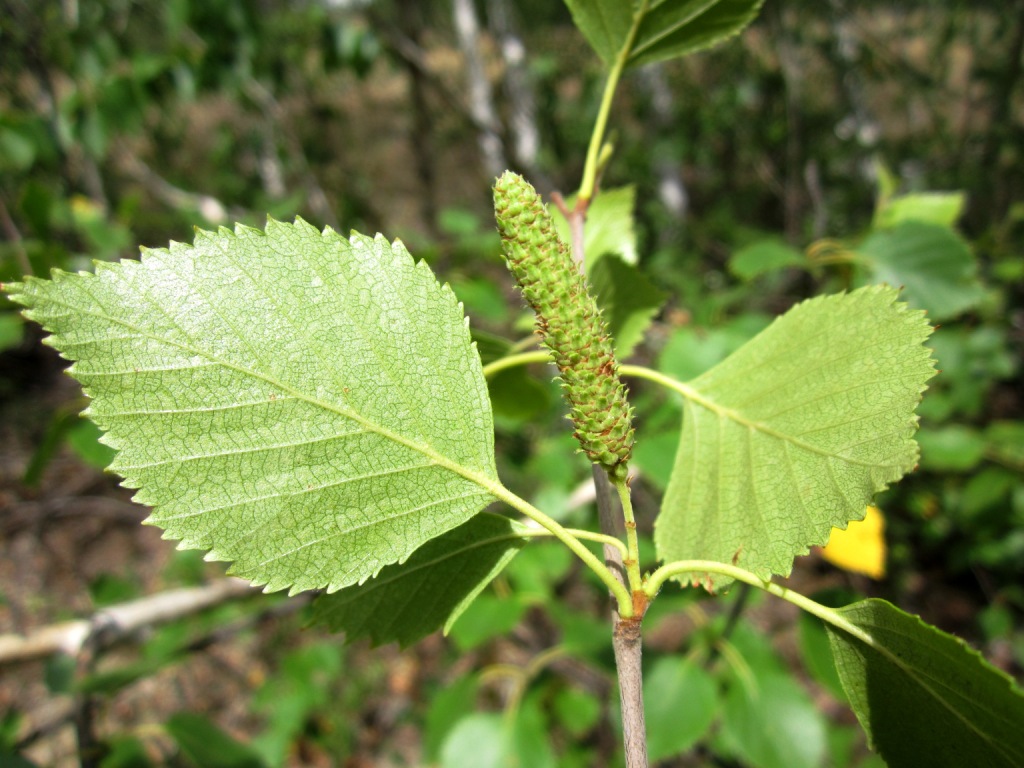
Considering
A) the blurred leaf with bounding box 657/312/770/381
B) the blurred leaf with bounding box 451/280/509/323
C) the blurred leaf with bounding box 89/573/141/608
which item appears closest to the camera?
the blurred leaf with bounding box 657/312/770/381

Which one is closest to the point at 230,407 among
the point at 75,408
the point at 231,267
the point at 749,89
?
the point at 231,267

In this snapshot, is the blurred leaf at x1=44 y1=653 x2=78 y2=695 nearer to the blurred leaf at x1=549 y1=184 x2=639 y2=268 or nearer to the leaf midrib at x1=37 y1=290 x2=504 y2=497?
the leaf midrib at x1=37 y1=290 x2=504 y2=497

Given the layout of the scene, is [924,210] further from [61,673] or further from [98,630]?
[61,673]

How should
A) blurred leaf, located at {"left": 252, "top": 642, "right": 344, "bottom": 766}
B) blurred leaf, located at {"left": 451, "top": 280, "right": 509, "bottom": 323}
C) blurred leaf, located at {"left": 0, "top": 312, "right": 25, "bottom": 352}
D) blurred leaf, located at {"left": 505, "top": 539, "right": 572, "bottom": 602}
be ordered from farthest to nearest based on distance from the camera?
blurred leaf, located at {"left": 252, "top": 642, "right": 344, "bottom": 766} → blurred leaf, located at {"left": 451, "top": 280, "right": 509, "bottom": 323} → blurred leaf, located at {"left": 505, "top": 539, "right": 572, "bottom": 602} → blurred leaf, located at {"left": 0, "top": 312, "right": 25, "bottom": 352}

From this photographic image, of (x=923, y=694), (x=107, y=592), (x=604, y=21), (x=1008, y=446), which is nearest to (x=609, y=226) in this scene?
(x=604, y=21)

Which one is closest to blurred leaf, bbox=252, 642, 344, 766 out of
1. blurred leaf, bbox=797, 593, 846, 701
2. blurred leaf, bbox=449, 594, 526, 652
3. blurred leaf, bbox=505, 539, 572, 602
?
blurred leaf, bbox=505, 539, 572, 602

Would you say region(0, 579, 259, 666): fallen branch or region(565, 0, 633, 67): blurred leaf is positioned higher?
region(565, 0, 633, 67): blurred leaf

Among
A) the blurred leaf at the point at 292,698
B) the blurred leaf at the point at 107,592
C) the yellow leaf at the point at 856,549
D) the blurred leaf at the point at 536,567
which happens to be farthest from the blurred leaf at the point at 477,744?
the blurred leaf at the point at 292,698

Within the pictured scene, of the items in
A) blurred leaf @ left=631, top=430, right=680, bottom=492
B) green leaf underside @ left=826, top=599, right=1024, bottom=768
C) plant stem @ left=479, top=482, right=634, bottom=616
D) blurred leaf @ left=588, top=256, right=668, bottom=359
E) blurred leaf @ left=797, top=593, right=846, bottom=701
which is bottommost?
blurred leaf @ left=797, top=593, right=846, bottom=701

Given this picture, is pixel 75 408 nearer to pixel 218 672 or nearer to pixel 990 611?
pixel 218 672
